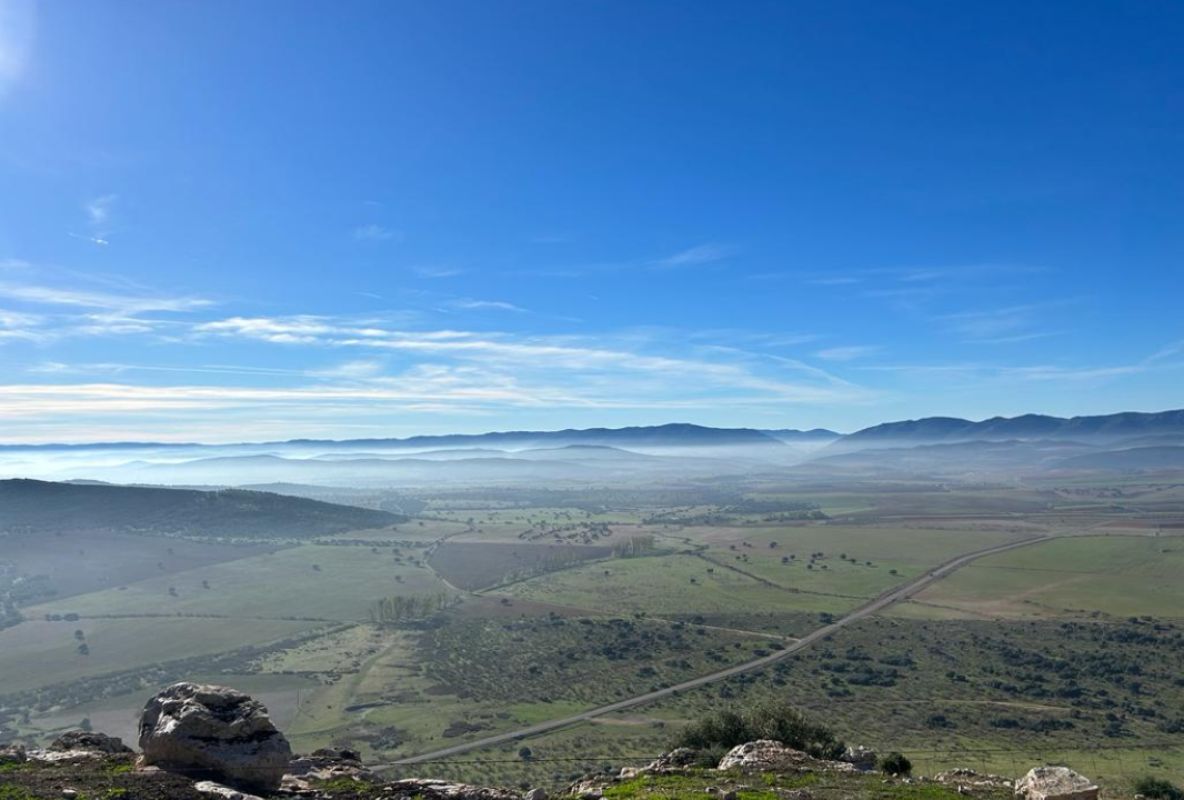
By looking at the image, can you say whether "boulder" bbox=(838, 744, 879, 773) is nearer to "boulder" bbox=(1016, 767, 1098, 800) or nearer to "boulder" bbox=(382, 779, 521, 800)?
"boulder" bbox=(1016, 767, 1098, 800)

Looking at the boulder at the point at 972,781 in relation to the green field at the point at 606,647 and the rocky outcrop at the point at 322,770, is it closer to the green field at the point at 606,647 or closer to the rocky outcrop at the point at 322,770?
the rocky outcrop at the point at 322,770

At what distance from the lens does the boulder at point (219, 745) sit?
20312mm

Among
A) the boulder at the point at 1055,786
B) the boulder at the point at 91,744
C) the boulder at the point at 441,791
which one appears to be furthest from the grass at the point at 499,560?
the boulder at the point at 1055,786

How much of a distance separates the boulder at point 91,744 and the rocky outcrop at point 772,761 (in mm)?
21623

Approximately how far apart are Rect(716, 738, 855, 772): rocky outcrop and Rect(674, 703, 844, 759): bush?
5.84m

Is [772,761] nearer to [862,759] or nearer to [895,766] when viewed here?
[862,759]

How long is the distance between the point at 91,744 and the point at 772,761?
2460 cm

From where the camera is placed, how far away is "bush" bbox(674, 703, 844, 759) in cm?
3459

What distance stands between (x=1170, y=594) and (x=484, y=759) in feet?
404

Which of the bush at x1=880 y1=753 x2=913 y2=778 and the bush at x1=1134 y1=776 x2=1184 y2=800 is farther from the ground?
the bush at x1=880 y1=753 x2=913 y2=778

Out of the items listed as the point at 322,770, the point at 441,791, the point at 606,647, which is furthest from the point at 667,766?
the point at 606,647

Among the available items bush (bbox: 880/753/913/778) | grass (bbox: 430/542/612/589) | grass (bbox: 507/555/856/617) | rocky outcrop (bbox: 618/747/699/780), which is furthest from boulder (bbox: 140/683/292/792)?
grass (bbox: 430/542/612/589)

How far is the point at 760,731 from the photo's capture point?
35438 millimetres

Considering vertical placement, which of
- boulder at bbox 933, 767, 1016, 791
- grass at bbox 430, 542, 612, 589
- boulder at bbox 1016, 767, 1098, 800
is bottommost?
grass at bbox 430, 542, 612, 589
